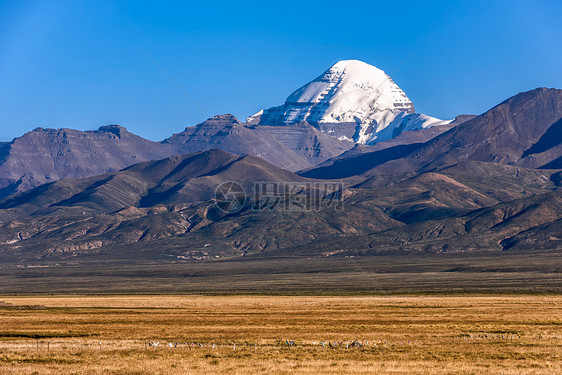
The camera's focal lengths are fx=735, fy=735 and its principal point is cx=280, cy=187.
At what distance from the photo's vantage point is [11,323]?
84.6 metres

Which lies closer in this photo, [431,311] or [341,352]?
[341,352]

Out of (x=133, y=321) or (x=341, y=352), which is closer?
(x=341, y=352)

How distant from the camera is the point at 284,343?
63562mm

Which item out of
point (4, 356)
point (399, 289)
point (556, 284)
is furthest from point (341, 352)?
point (556, 284)

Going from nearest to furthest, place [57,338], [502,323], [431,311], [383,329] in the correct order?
[57,338] → [383,329] → [502,323] → [431,311]

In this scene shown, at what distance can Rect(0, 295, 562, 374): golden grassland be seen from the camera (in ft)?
167

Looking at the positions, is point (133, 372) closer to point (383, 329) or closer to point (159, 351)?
point (159, 351)

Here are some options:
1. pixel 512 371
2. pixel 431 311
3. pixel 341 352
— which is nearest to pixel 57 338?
pixel 341 352

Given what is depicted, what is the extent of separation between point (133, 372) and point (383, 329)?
32.5m

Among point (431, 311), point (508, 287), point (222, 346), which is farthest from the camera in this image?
point (508, 287)

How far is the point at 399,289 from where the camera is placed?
192375mm

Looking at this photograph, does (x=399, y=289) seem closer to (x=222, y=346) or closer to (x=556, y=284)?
(x=556, y=284)

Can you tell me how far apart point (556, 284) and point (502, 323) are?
12455cm

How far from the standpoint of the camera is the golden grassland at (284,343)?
167ft
